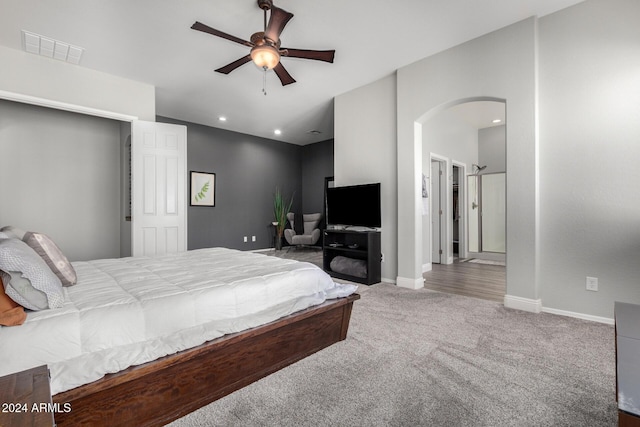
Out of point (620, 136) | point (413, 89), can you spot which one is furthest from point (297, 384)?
point (413, 89)

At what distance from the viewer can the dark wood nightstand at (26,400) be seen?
69 cm

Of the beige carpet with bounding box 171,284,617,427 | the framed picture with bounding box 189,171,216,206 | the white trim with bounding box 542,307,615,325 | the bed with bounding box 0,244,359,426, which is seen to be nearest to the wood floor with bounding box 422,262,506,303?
the white trim with bounding box 542,307,615,325

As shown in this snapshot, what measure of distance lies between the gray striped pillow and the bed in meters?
0.07

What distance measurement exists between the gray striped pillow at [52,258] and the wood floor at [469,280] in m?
3.70

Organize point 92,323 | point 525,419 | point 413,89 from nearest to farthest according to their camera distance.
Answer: point 92,323, point 525,419, point 413,89

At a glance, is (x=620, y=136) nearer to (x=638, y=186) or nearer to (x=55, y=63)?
(x=638, y=186)

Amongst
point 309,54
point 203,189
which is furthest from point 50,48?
point 203,189

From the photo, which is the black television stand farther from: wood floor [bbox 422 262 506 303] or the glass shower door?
the glass shower door

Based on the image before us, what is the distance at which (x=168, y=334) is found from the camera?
4.80 ft

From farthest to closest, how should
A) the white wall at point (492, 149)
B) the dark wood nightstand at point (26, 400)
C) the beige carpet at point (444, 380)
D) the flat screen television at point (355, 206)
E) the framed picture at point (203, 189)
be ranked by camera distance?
the white wall at point (492, 149)
the framed picture at point (203, 189)
the flat screen television at point (355, 206)
the beige carpet at point (444, 380)
the dark wood nightstand at point (26, 400)

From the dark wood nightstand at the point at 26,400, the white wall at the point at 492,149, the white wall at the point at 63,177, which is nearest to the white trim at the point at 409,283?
the dark wood nightstand at the point at 26,400

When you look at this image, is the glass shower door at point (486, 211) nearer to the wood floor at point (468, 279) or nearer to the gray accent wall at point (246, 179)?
the wood floor at point (468, 279)

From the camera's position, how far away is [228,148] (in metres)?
6.76

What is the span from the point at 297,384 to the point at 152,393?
0.76 m
